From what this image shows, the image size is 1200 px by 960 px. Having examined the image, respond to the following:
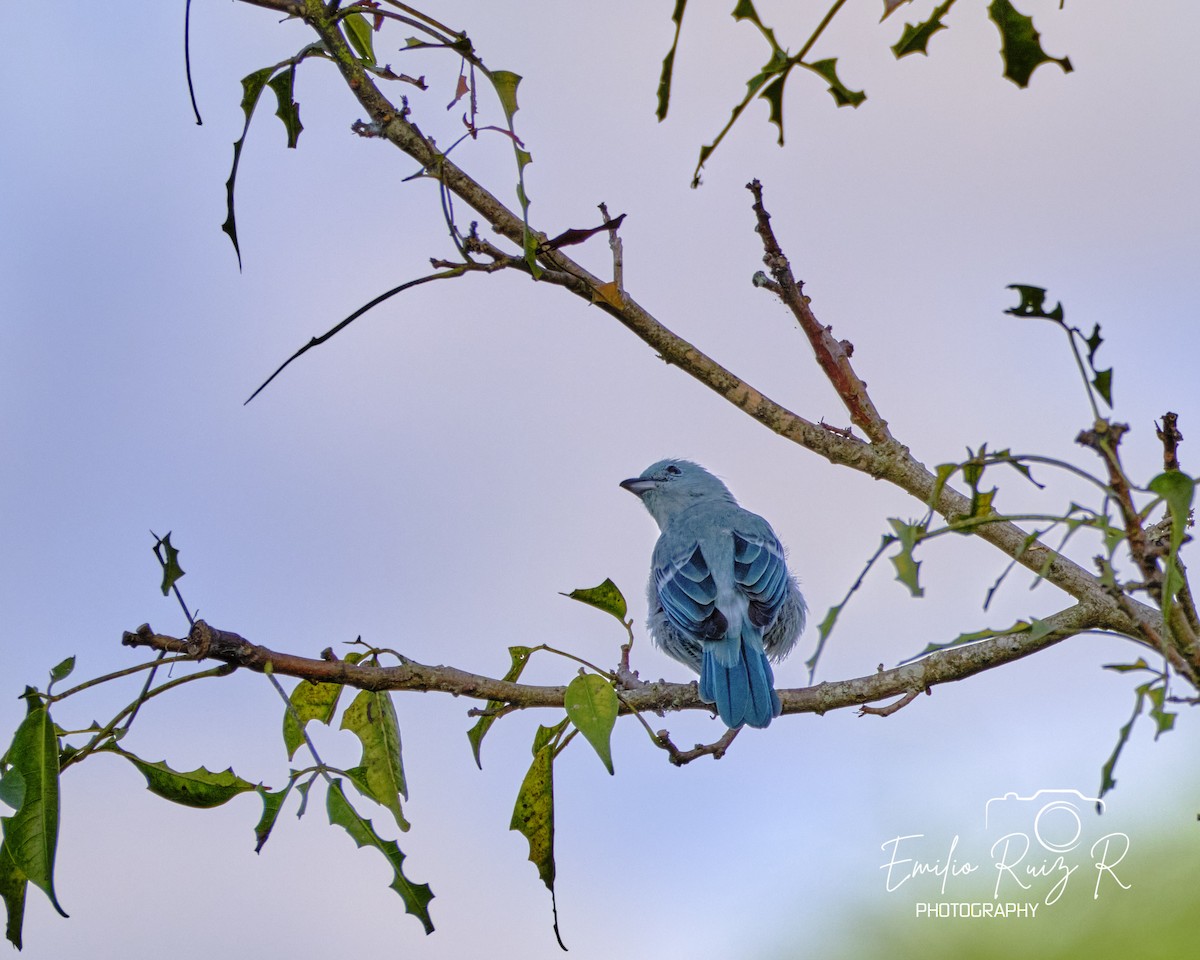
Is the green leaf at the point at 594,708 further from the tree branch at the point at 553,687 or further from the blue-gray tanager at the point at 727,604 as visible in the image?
the blue-gray tanager at the point at 727,604

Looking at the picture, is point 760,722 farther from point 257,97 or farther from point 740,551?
point 257,97

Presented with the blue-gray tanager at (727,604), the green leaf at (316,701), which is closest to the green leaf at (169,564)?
the green leaf at (316,701)

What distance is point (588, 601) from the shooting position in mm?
3746

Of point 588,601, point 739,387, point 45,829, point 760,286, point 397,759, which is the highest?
point 760,286

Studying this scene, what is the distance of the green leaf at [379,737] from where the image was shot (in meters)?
3.49

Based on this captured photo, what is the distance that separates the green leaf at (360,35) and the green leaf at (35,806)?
178cm

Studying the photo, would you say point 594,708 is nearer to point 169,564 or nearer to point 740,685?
point 169,564

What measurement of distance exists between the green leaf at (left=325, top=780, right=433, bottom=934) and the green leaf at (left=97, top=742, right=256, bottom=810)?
0.76 ft

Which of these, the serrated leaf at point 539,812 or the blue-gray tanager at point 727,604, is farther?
the blue-gray tanager at point 727,604

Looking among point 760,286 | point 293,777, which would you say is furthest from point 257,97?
point 293,777

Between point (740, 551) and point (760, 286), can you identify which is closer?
point (760, 286)

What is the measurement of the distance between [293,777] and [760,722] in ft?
7.57

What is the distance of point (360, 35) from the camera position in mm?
3395

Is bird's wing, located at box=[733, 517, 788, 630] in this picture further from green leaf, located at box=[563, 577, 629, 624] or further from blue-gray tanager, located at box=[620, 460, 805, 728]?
green leaf, located at box=[563, 577, 629, 624]
